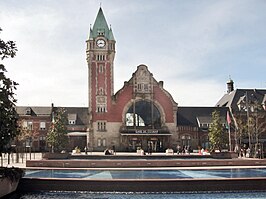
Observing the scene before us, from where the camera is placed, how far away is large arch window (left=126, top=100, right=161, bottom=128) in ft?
227

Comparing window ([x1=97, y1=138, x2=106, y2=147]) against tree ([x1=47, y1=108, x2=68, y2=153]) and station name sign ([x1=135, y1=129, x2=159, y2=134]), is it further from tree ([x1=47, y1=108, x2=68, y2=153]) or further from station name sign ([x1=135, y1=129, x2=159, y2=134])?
tree ([x1=47, y1=108, x2=68, y2=153])

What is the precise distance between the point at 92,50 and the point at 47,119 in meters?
16.2

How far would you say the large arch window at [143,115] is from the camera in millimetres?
69062

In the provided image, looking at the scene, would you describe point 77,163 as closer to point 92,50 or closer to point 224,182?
point 224,182

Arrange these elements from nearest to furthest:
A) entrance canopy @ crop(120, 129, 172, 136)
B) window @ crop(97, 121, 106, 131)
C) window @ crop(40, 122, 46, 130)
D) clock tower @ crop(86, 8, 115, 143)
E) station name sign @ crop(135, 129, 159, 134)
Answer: entrance canopy @ crop(120, 129, 172, 136)
station name sign @ crop(135, 129, 159, 134)
window @ crop(97, 121, 106, 131)
clock tower @ crop(86, 8, 115, 143)
window @ crop(40, 122, 46, 130)

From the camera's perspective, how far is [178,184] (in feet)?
71.5

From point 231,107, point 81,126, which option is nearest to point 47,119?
point 81,126

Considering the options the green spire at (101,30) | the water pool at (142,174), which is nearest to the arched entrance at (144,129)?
the green spire at (101,30)

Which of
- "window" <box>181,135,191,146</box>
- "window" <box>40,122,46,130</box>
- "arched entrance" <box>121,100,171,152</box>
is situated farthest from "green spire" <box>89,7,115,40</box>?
"window" <box>181,135,191,146</box>

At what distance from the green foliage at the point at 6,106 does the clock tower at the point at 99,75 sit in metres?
47.3

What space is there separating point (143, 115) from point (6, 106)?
49761mm

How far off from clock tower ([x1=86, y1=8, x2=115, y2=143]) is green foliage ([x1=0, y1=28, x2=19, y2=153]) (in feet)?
155

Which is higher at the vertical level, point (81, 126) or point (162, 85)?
point (162, 85)

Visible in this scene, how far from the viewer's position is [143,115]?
69.4 m
